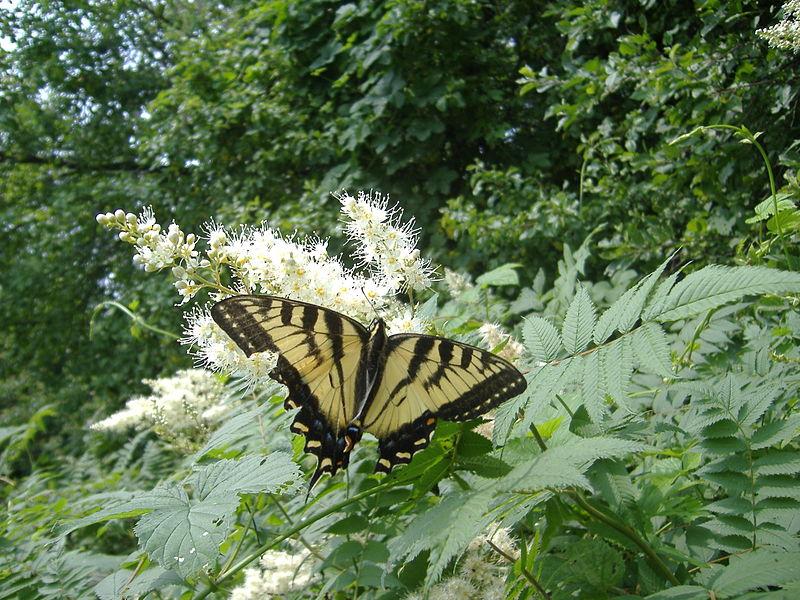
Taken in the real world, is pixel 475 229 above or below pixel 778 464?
above

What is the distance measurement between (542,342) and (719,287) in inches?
12.5

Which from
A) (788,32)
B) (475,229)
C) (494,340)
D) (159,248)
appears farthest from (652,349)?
(475,229)

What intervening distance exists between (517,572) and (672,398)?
2.74 ft

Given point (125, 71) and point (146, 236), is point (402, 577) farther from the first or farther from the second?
point (125, 71)

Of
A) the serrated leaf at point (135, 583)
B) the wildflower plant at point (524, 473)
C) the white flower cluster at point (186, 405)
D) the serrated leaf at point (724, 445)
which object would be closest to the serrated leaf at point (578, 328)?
the wildflower plant at point (524, 473)

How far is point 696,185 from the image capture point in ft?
8.14

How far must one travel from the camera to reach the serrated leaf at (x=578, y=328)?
1041mm

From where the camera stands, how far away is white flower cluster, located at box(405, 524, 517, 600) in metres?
1.15

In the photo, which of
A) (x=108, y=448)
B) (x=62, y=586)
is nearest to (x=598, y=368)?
(x=62, y=586)

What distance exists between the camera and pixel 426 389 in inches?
44.8

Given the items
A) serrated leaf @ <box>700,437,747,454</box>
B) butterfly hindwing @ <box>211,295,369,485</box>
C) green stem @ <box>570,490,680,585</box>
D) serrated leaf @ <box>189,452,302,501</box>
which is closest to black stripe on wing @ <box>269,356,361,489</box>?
butterfly hindwing @ <box>211,295,369,485</box>

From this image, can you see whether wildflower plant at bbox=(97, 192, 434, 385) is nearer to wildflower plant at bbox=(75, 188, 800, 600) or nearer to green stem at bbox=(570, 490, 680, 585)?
wildflower plant at bbox=(75, 188, 800, 600)

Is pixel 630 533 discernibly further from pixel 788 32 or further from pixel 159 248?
pixel 788 32

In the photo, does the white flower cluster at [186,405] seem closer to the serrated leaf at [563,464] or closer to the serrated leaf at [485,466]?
the serrated leaf at [485,466]
